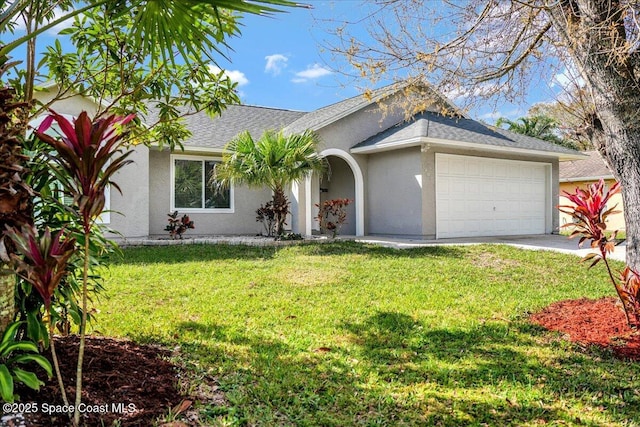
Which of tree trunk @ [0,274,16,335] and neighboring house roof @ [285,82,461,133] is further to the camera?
neighboring house roof @ [285,82,461,133]

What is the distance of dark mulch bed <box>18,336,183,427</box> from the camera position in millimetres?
2783

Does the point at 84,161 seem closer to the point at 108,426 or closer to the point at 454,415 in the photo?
the point at 108,426

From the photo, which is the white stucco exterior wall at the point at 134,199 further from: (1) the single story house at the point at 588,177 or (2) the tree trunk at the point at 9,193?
(1) the single story house at the point at 588,177

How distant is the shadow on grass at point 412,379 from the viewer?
10.8 feet

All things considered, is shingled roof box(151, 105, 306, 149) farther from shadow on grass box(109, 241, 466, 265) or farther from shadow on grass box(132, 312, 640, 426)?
shadow on grass box(132, 312, 640, 426)

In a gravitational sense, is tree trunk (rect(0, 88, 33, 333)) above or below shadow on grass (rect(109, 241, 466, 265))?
above

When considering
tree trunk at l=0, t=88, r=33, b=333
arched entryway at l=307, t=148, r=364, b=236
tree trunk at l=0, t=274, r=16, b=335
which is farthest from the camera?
arched entryway at l=307, t=148, r=364, b=236

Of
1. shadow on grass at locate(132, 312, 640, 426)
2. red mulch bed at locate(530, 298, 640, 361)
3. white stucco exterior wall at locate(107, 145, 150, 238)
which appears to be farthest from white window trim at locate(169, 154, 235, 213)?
red mulch bed at locate(530, 298, 640, 361)

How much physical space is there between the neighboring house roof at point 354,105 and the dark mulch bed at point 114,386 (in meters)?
5.12

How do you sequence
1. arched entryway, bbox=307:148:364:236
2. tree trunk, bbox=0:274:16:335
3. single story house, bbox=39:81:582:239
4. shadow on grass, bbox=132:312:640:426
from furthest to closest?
arched entryway, bbox=307:148:364:236 → single story house, bbox=39:81:582:239 → shadow on grass, bbox=132:312:640:426 → tree trunk, bbox=0:274:16:335

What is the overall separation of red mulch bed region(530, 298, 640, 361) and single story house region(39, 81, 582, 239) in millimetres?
7990

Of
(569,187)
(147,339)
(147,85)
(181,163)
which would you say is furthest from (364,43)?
(569,187)

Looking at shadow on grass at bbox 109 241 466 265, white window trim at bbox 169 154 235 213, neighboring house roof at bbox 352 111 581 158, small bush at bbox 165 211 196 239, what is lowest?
shadow on grass at bbox 109 241 466 265

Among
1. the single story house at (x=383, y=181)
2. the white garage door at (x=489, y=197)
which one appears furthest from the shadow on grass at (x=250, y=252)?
the white garage door at (x=489, y=197)
